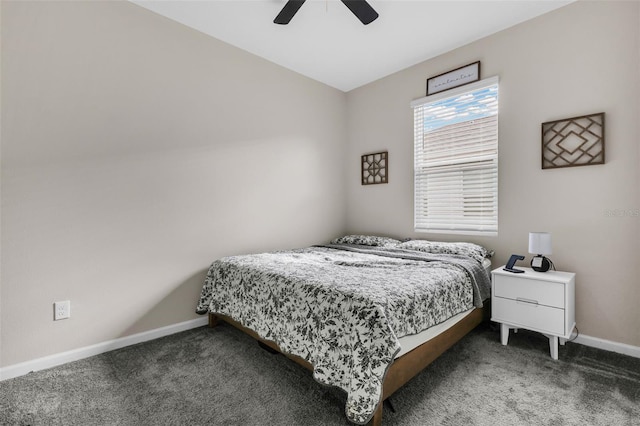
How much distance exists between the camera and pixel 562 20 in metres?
2.34

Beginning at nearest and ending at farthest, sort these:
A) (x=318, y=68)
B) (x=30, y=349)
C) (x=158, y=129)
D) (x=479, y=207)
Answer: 1. (x=30, y=349)
2. (x=158, y=129)
3. (x=479, y=207)
4. (x=318, y=68)

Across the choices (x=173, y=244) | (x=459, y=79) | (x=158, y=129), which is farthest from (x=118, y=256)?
(x=459, y=79)

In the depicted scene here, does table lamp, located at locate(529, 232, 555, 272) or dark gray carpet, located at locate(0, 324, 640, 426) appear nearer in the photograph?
dark gray carpet, located at locate(0, 324, 640, 426)

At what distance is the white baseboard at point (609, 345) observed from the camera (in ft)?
6.81

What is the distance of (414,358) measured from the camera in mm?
1628

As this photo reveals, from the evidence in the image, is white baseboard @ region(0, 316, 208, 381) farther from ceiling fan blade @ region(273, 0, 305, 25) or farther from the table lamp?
the table lamp

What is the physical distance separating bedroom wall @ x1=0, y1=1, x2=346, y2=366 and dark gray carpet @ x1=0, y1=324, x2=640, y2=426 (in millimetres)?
439

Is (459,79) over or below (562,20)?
below

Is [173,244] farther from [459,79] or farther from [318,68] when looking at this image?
[459,79]

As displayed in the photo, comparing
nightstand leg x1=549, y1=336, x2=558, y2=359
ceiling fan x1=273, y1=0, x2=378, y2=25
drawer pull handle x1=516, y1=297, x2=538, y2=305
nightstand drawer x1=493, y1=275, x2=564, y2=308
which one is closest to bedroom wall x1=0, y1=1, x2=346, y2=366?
ceiling fan x1=273, y1=0, x2=378, y2=25

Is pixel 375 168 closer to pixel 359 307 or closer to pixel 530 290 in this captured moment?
pixel 530 290

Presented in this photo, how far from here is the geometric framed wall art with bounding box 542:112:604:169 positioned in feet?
7.17

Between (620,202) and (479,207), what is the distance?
0.94 meters

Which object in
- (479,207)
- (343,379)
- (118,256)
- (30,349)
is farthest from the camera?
(479,207)
